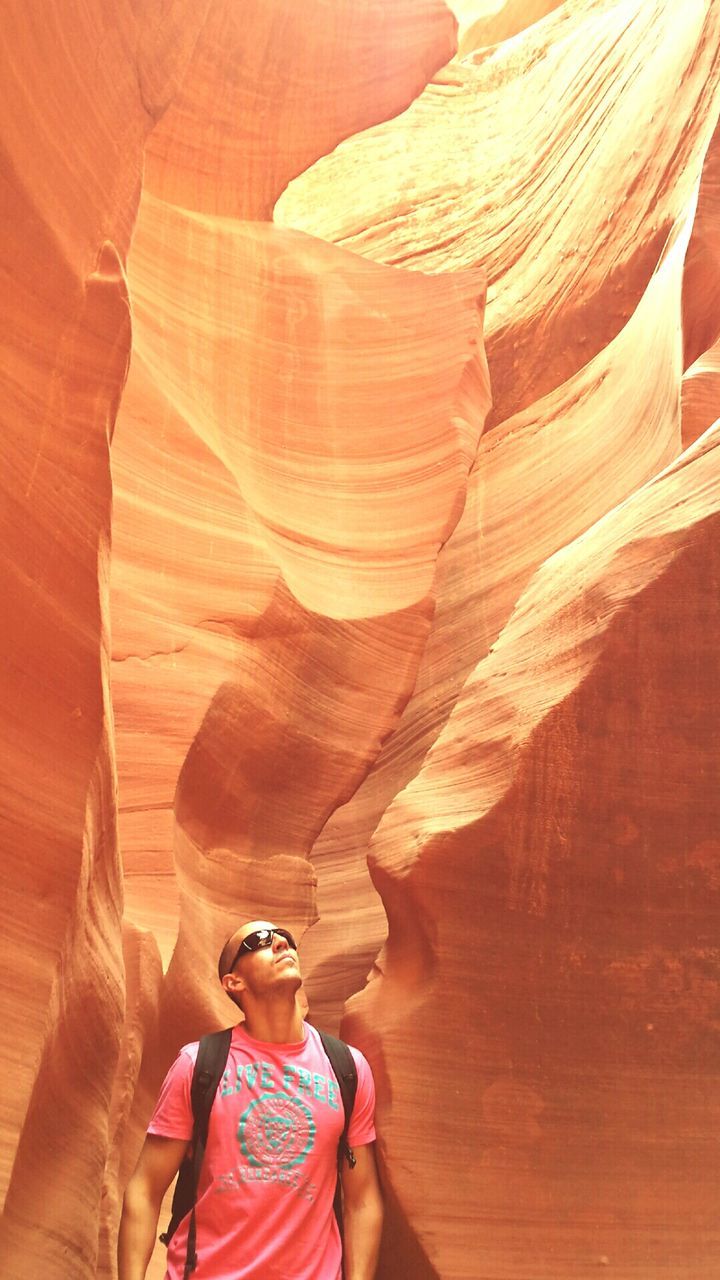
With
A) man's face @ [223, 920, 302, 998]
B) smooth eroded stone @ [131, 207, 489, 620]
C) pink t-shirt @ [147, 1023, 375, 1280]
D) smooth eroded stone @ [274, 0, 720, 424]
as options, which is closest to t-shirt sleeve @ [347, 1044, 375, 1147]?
pink t-shirt @ [147, 1023, 375, 1280]

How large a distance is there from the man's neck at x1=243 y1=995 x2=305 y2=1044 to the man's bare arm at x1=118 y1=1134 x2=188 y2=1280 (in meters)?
0.39

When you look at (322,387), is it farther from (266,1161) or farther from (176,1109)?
(266,1161)

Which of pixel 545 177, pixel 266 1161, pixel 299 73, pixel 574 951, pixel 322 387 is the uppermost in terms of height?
pixel 545 177

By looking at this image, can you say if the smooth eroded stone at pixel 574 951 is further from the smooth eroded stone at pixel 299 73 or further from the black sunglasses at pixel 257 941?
the smooth eroded stone at pixel 299 73

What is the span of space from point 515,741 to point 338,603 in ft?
9.49

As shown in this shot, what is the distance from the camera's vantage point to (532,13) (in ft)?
44.3

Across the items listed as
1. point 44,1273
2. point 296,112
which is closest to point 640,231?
point 296,112

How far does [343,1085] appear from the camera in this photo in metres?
4.41

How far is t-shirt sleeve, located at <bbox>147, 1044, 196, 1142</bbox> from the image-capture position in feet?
14.0

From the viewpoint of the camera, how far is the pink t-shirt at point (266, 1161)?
406 cm

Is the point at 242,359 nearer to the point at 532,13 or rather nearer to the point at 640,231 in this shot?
the point at 640,231

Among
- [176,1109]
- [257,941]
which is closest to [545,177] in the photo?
[257,941]

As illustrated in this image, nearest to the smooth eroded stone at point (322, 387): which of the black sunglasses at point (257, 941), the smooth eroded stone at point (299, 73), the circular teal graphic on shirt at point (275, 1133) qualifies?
the smooth eroded stone at point (299, 73)

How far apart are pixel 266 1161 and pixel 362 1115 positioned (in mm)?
368
